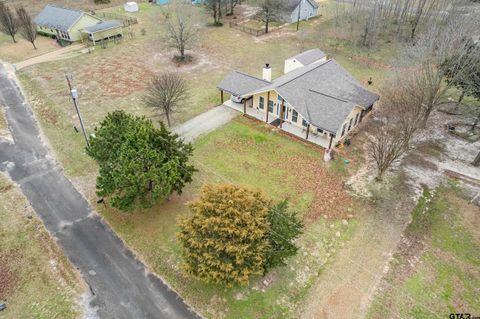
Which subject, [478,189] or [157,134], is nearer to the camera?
[157,134]

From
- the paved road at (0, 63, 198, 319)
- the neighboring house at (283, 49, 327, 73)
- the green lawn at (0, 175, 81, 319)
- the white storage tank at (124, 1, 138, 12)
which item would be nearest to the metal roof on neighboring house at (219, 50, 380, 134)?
the neighboring house at (283, 49, 327, 73)

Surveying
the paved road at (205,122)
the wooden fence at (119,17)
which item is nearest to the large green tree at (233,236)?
the paved road at (205,122)

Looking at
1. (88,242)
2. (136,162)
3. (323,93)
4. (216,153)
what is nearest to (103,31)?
(216,153)

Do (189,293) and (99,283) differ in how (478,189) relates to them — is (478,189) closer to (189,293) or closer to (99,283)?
(189,293)

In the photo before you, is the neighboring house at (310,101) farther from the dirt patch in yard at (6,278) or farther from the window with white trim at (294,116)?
the dirt patch in yard at (6,278)

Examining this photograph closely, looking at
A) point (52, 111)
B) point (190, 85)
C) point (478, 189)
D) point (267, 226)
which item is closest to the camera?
point (267, 226)

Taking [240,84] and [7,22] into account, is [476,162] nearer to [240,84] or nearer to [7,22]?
[240,84]

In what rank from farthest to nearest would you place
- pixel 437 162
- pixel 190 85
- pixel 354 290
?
pixel 190 85 → pixel 437 162 → pixel 354 290

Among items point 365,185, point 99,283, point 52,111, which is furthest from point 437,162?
point 52,111

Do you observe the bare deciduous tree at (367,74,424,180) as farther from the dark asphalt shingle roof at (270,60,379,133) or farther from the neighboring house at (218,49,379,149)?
the dark asphalt shingle roof at (270,60,379,133)
